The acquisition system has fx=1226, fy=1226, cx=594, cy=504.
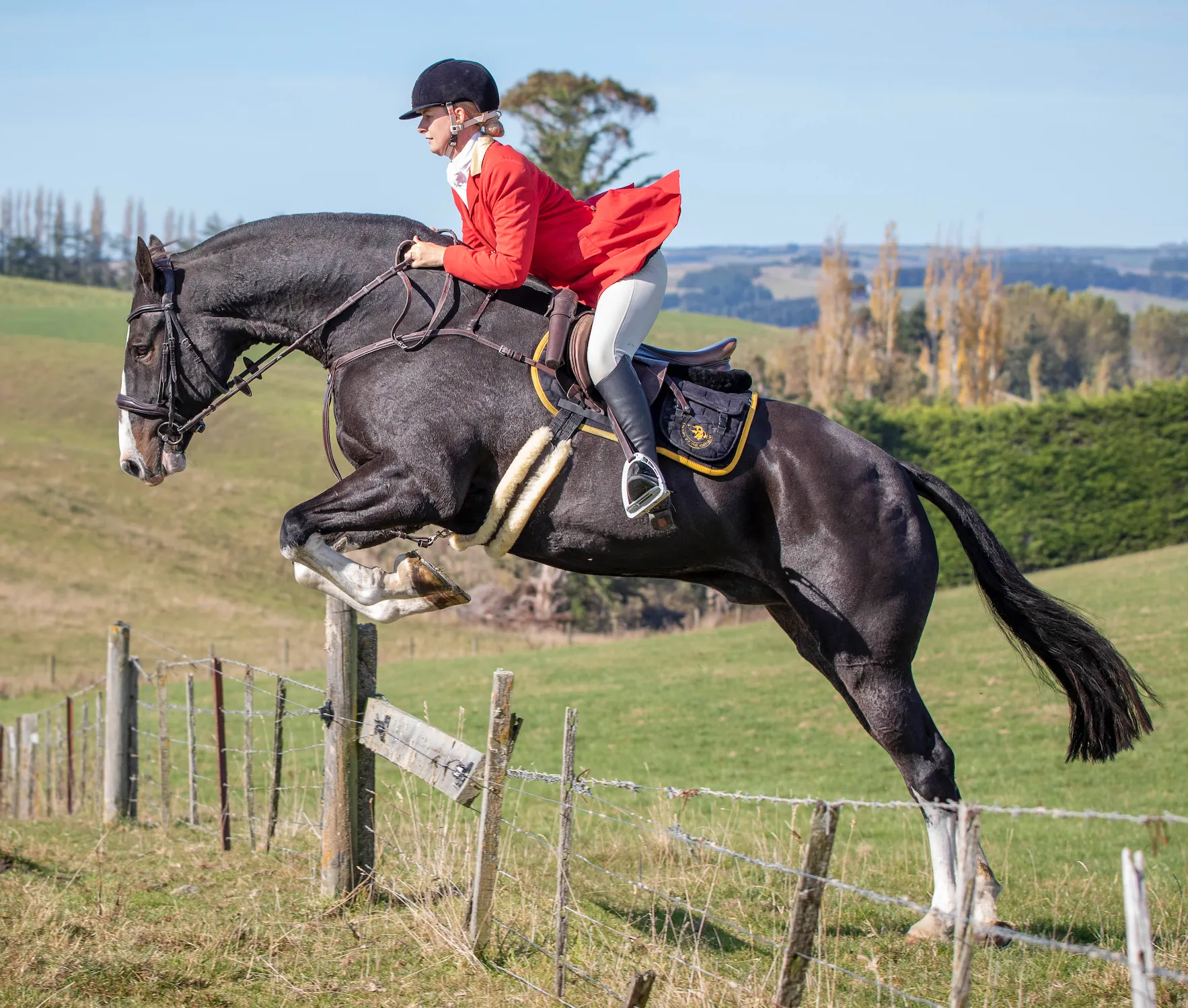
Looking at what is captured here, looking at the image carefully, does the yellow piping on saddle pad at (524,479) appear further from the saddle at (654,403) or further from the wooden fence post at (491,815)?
the wooden fence post at (491,815)

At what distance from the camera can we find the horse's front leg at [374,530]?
16.2 feet

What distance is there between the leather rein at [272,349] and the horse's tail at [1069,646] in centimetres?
221

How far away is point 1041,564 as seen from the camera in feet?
117

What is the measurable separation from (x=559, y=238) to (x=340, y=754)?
2949 mm

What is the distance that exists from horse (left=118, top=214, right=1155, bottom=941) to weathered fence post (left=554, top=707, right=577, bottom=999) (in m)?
0.73

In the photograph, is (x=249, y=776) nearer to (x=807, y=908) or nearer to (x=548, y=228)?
(x=548, y=228)

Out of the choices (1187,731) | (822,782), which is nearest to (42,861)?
(822,782)

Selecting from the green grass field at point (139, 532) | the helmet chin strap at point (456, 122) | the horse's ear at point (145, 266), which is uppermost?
the helmet chin strap at point (456, 122)

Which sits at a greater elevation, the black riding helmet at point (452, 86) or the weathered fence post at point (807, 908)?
the black riding helmet at point (452, 86)

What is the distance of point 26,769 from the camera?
1431cm

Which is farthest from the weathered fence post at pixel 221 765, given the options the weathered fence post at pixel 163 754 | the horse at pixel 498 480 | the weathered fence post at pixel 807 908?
the weathered fence post at pixel 807 908

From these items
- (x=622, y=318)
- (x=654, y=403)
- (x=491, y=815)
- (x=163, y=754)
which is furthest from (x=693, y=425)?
(x=163, y=754)

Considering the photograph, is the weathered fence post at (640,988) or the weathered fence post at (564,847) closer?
the weathered fence post at (640,988)

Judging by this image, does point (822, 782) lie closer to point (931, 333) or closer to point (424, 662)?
point (424, 662)
